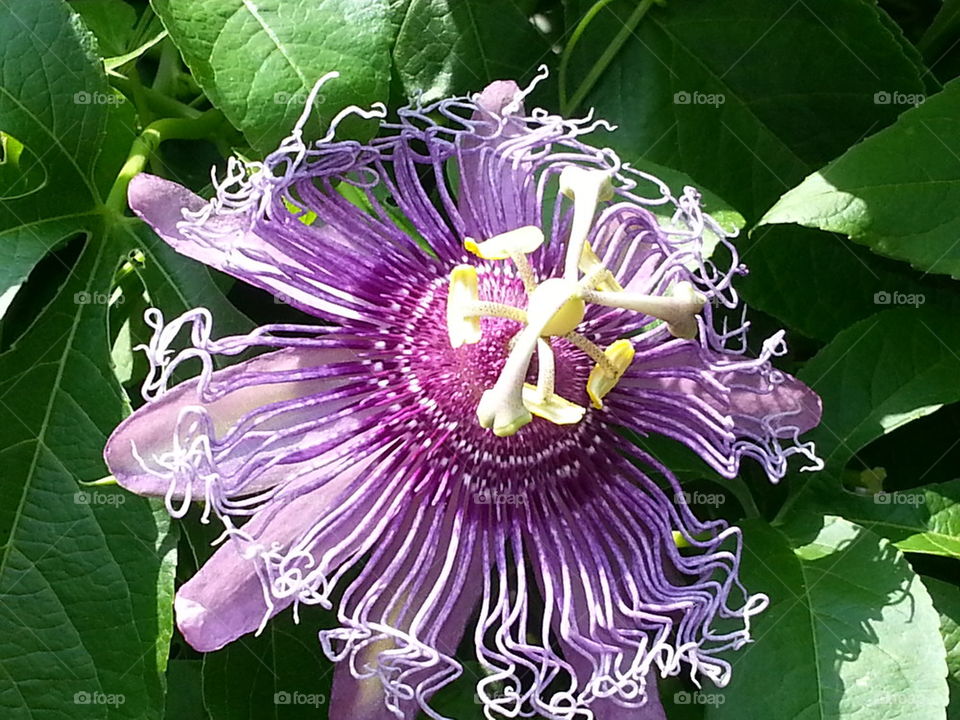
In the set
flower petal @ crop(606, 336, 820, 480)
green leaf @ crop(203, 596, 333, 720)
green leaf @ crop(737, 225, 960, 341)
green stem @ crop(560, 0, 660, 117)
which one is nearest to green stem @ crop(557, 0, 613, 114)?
green stem @ crop(560, 0, 660, 117)

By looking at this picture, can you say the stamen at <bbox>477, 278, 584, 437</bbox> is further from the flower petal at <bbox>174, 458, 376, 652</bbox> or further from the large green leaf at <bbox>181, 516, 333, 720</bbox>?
the large green leaf at <bbox>181, 516, 333, 720</bbox>

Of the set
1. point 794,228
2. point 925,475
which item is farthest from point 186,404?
point 925,475

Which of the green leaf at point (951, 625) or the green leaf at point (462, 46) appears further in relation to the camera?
the green leaf at point (462, 46)

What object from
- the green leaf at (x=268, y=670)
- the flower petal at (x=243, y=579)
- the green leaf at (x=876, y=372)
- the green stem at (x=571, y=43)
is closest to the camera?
the flower petal at (x=243, y=579)

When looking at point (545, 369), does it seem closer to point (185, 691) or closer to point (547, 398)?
point (547, 398)

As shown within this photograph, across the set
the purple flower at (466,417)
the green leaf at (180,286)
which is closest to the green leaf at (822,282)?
the purple flower at (466,417)

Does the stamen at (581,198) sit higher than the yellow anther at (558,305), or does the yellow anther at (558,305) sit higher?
the stamen at (581,198)

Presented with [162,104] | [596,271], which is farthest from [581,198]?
[162,104]

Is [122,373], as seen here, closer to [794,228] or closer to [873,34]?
[794,228]

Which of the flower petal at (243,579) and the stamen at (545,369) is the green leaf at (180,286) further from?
the stamen at (545,369)
